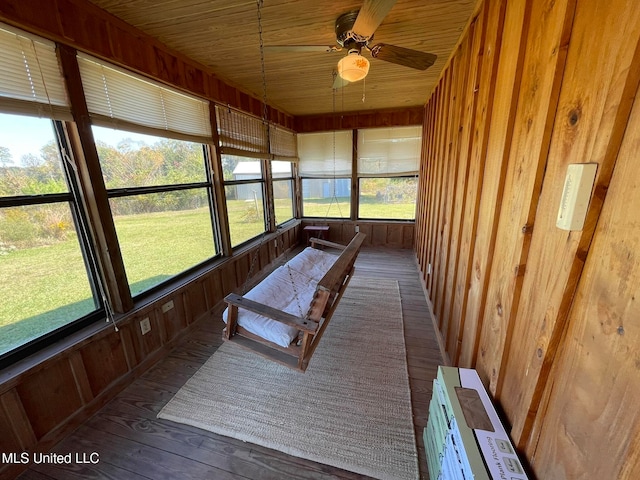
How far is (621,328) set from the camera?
0.57 m

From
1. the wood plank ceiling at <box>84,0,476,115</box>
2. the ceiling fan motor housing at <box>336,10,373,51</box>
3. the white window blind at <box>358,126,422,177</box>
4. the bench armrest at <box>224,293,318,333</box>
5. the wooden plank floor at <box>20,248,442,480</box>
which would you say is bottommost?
the wooden plank floor at <box>20,248,442,480</box>

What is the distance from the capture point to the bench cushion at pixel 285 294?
5.35 ft

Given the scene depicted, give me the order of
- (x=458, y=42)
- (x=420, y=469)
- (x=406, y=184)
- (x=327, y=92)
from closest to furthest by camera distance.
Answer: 1. (x=420, y=469)
2. (x=458, y=42)
3. (x=327, y=92)
4. (x=406, y=184)

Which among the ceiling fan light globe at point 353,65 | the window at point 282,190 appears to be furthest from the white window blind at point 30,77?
the window at point 282,190

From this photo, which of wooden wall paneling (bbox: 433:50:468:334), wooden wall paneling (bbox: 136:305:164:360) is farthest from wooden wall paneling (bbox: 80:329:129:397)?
wooden wall paneling (bbox: 433:50:468:334)

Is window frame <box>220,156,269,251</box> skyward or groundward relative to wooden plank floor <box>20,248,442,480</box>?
skyward

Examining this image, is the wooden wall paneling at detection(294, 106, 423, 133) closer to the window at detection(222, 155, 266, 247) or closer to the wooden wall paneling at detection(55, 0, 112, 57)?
the window at detection(222, 155, 266, 247)

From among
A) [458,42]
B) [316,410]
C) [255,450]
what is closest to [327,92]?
[458,42]

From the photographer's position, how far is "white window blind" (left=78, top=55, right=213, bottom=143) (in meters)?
1.70

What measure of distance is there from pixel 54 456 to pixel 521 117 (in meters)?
2.99

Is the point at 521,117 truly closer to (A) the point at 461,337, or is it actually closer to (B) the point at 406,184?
(A) the point at 461,337

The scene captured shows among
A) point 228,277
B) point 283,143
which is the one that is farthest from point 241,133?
point 228,277

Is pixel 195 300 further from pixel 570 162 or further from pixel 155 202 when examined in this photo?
pixel 570 162

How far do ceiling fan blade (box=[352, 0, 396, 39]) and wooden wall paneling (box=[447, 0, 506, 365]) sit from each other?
61 centimetres
